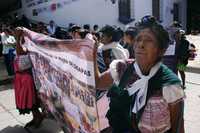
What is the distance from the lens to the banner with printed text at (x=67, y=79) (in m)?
3.24

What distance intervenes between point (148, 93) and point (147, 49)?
0.27 m

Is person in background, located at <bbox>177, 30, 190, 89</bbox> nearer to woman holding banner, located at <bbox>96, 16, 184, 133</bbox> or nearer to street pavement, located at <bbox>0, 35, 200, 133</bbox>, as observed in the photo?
street pavement, located at <bbox>0, 35, 200, 133</bbox>

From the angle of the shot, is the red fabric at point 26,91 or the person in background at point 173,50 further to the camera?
the person in background at point 173,50

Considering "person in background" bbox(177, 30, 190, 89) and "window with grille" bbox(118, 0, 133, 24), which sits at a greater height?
"window with grille" bbox(118, 0, 133, 24)

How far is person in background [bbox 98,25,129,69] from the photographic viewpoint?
4832 mm

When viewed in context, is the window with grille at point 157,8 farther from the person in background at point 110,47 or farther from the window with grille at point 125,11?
the person in background at point 110,47

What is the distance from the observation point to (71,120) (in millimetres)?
3961

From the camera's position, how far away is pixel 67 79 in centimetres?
384

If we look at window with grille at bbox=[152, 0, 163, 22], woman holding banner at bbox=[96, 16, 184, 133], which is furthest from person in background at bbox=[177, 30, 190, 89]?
window with grille at bbox=[152, 0, 163, 22]

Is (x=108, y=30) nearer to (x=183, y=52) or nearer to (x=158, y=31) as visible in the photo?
(x=158, y=31)

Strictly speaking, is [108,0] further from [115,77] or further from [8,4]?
[115,77]

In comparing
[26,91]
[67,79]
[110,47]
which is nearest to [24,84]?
[26,91]

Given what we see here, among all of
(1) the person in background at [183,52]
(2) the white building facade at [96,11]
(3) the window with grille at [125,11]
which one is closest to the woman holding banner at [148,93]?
(1) the person in background at [183,52]

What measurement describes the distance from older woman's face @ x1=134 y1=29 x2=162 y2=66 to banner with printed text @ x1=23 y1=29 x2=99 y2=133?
0.71 metres
